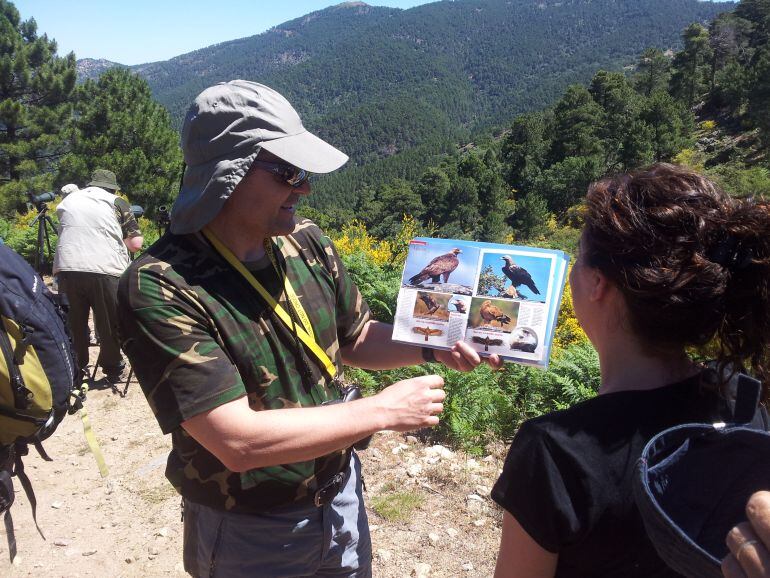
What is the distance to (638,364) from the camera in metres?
1.17

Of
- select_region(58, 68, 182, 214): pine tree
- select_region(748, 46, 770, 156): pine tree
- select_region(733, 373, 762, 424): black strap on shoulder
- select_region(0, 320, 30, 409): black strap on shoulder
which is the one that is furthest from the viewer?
select_region(748, 46, 770, 156): pine tree

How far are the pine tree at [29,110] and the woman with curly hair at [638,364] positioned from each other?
29.9 meters

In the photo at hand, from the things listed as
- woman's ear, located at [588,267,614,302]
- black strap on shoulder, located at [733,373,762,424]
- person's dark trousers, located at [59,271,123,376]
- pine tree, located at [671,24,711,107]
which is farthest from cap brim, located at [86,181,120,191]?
pine tree, located at [671,24,711,107]

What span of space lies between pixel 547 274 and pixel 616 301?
1.44ft

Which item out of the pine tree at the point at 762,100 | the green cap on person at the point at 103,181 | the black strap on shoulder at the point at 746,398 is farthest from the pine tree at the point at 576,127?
the black strap on shoulder at the point at 746,398

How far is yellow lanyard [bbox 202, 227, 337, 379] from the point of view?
160 centimetres

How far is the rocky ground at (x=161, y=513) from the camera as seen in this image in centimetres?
320

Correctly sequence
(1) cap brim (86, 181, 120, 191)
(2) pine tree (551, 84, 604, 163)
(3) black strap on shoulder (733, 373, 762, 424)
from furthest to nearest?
(2) pine tree (551, 84, 604, 163) → (1) cap brim (86, 181, 120, 191) → (3) black strap on shoulder (733, 373, 762, 424)

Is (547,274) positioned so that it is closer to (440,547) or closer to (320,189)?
(440,547)

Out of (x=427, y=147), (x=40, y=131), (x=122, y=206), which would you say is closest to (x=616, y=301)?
(x=122, y=206)

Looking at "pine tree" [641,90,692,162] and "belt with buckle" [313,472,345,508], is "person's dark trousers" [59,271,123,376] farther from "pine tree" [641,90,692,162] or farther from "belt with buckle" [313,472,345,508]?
"pine tree" [641,90,692,162]

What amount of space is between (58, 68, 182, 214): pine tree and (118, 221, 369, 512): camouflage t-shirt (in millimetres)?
28916

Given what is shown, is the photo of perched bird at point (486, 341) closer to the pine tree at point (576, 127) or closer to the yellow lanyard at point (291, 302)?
the yellow lanyard at point (291, 302)

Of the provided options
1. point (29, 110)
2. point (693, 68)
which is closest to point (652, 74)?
point (693, 68)
